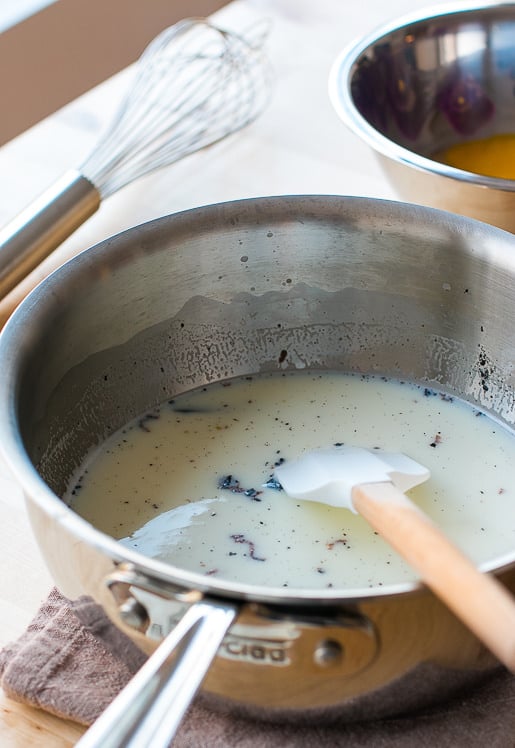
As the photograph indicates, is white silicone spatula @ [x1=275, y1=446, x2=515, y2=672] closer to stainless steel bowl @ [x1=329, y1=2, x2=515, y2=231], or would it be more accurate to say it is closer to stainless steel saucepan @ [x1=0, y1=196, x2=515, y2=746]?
stainless steel saucepan @ [x1=0, y1=196, x2=515, y2=746]

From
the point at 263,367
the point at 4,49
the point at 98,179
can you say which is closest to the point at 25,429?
the point at 263,367

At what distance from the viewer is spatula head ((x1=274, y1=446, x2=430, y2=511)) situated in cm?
66

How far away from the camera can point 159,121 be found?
1167mm

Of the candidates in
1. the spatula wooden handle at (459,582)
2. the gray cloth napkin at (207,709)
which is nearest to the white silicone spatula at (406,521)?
the spatula wooden handle at (459,582)

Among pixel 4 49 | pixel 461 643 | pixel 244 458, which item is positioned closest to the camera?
pixel 461 643

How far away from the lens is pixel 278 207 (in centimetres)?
78

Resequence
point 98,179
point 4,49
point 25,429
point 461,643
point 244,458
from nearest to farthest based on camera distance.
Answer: point 461,643 < point 25,429 < point 244,458 < point 98,179 < point 4,49

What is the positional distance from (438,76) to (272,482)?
1.90 feet

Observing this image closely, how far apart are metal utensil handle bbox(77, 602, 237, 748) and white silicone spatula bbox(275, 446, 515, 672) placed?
3.7 inches

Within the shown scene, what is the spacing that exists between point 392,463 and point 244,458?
11cm

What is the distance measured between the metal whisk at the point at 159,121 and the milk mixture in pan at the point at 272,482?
22 centimetres

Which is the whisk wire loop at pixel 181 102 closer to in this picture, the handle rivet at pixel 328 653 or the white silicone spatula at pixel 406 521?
the white silicone spatula at pixel 406 521

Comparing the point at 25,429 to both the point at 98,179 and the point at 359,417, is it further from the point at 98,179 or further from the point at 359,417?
the point at 98,179

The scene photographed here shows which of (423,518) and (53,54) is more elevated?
(53,54)
